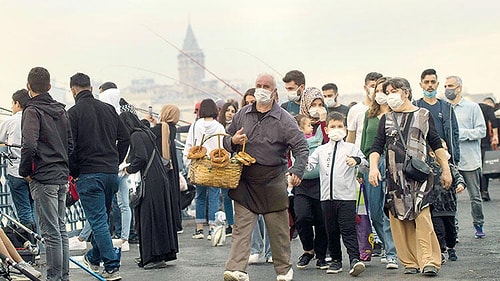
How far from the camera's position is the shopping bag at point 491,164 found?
782 inches

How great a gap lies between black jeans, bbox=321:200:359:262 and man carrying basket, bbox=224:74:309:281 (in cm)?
74

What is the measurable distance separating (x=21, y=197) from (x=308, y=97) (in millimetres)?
3719

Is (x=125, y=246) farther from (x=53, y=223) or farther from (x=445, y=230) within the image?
(x=445, y=230)

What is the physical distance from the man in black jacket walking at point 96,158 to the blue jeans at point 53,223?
626mm

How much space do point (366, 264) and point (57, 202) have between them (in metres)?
3.47

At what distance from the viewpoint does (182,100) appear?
7162 centimetres

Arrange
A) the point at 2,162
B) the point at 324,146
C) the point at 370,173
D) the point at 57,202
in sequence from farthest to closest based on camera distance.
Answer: the point at 2,162
the point at 324,146
the point at 370,173
the point at 57,202

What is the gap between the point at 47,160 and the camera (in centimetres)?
928

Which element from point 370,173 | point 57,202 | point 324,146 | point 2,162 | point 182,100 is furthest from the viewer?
point 182,100

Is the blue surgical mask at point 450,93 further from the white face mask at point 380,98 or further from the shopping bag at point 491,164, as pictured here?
the shopping bag at point 491,164

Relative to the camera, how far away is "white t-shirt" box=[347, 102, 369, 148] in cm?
1174

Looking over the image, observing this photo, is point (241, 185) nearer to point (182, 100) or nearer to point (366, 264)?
point (366, 264)

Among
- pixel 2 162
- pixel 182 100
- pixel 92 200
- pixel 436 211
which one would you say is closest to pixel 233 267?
pixel 92 200

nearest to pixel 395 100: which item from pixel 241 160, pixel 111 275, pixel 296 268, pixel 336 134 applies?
pixel 336 134
